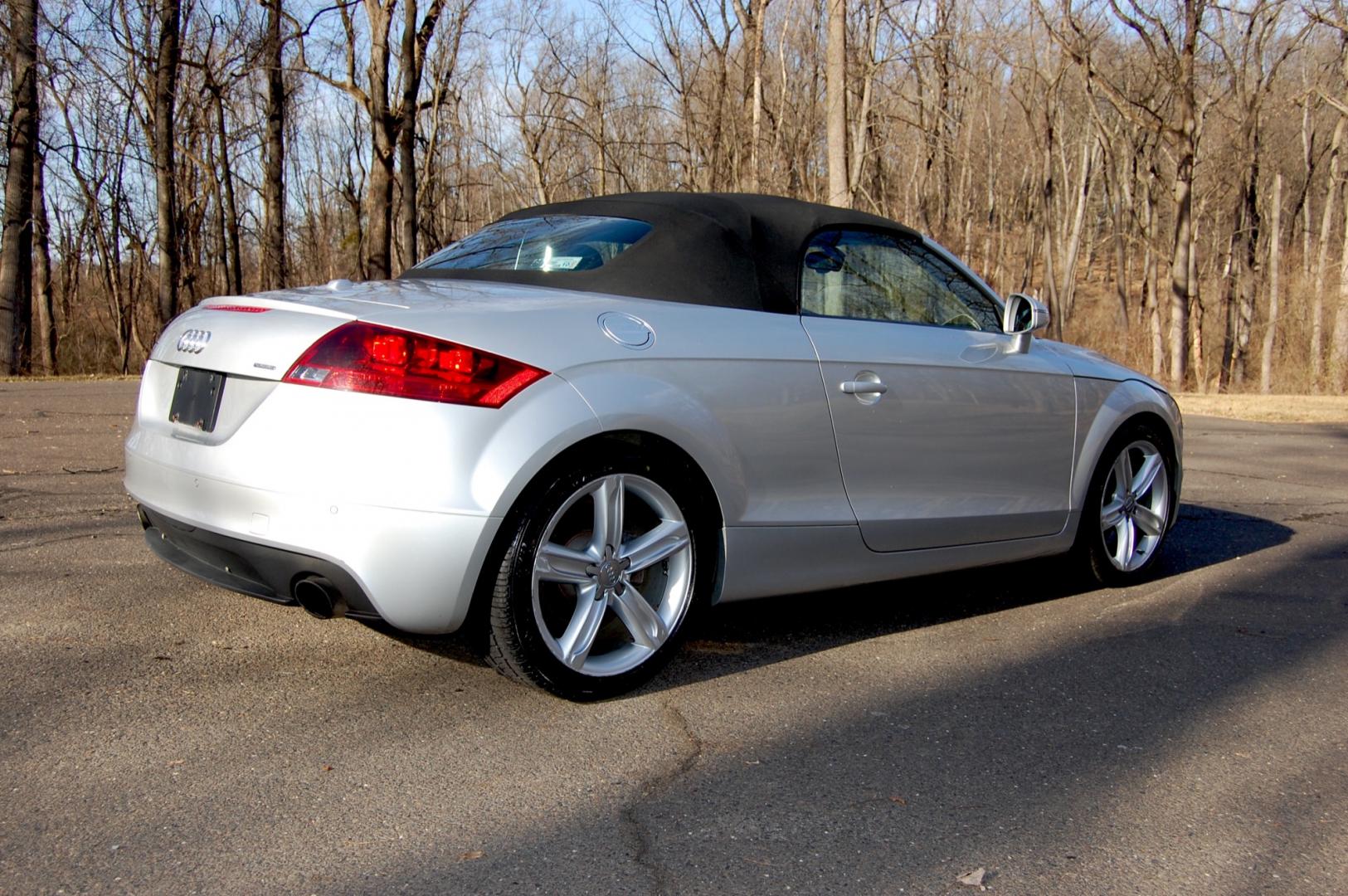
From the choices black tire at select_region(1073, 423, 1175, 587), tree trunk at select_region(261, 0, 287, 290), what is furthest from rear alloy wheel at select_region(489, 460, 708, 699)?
tree trunk at select_region(261, 0, 287, 290)

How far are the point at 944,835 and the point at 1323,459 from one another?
365 inches

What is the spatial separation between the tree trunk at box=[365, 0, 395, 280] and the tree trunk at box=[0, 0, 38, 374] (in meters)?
7.12

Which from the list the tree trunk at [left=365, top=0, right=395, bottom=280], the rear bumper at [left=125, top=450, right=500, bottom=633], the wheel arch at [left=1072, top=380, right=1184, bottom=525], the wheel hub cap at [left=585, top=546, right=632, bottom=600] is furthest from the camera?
the tree trunk at [left=365, top=0, right=395, bottom=280]

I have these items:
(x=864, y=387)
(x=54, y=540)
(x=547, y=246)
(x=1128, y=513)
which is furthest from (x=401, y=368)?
(x=1128, y=513)

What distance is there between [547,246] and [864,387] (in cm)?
121

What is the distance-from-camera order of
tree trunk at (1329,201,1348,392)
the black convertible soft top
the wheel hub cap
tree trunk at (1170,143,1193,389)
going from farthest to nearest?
tree trunk at (1170,143,1193,389) < tree trunk at (1329,201,1348,392) < the black convertible soft top < the wheel hub cap

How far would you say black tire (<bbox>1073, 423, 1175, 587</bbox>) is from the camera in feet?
16.6

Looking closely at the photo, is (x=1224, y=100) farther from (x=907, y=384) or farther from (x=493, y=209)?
(x=907, y=384)

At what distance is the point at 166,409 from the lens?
11.6ft

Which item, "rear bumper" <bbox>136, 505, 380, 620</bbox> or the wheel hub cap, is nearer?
"rear bumper" <bbox>136, 505, 380, 620</bbox>

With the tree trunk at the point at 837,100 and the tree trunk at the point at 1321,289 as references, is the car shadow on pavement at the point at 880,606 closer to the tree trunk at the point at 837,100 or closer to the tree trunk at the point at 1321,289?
the tree trunk at the point at 837,100

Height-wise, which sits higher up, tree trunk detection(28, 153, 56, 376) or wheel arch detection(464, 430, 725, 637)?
tree trunk detection(28, 153, 56, 376)

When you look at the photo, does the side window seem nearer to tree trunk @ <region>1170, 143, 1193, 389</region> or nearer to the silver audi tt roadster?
the silver audi tt roadster

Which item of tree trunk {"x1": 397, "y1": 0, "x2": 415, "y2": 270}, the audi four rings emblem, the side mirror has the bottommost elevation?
the audi four rings emblem
